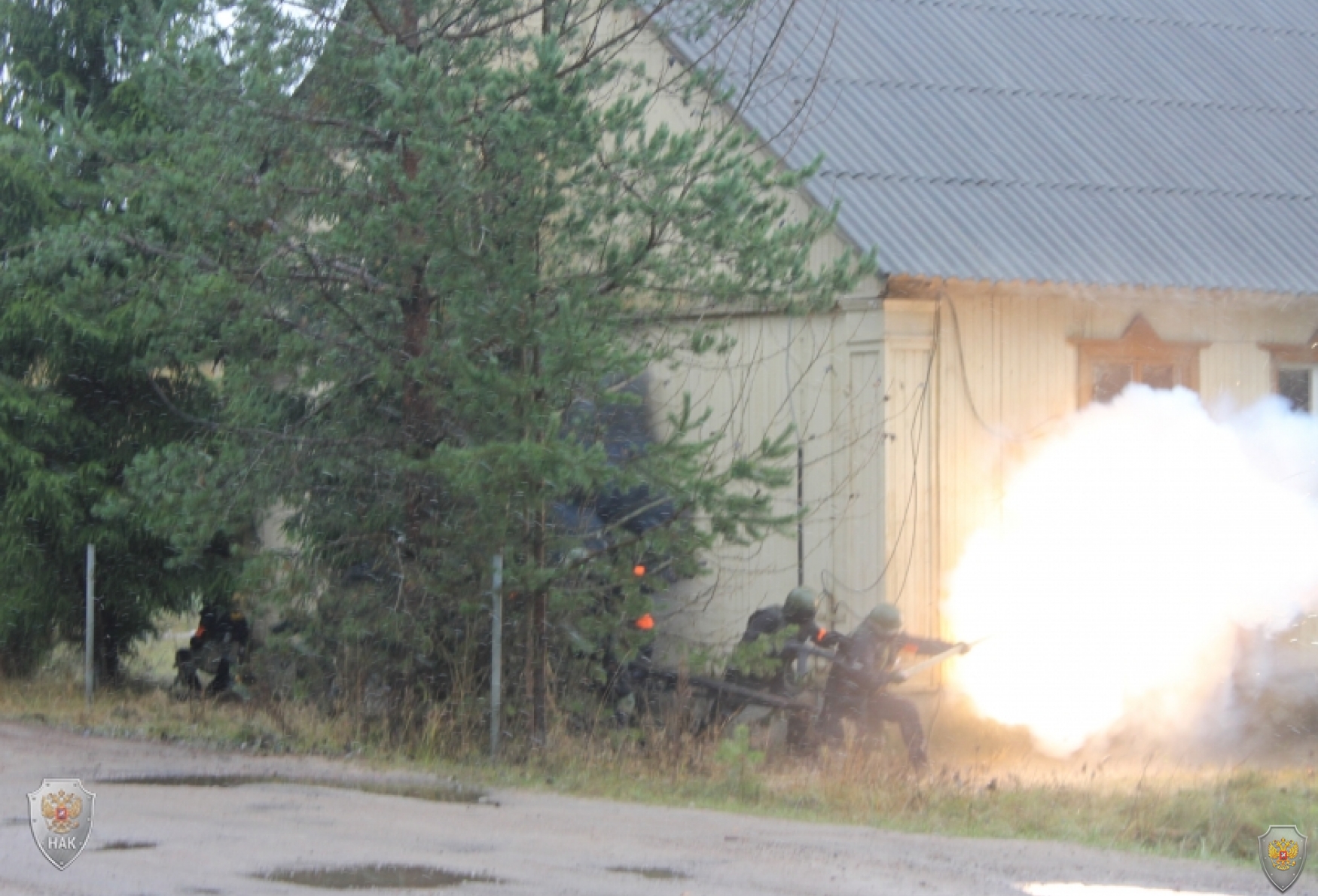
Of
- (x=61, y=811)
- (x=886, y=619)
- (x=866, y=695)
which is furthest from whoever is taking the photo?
(x=886, y=619)

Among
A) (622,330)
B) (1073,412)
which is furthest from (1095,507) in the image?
(622,330)

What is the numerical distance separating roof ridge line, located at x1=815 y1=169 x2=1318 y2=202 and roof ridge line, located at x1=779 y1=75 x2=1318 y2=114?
1306 millimetres

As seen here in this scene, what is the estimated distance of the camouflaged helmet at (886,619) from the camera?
1249cm

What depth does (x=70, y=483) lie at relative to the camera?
14930 millimetres

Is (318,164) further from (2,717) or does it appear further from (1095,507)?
(1095,507)

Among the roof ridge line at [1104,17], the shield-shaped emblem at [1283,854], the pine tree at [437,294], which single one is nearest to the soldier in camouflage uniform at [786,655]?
the pine tree at [437,294]

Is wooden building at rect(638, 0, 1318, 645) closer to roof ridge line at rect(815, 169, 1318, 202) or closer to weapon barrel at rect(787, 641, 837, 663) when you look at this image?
roof ridge line at rect(815, 169, 1318, 202)

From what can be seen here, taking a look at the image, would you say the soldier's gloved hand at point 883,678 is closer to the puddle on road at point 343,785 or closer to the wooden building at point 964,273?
the wooden building at point 964,273

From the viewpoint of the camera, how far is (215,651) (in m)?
15.4

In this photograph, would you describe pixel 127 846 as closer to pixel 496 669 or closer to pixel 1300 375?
pixel 496 669

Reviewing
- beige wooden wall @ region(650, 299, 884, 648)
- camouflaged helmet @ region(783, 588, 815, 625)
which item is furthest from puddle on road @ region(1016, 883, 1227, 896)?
beige wooden wall @ region(650, 299, 884, 648)

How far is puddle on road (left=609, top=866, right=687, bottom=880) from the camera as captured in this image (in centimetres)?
769

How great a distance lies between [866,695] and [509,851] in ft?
15.5

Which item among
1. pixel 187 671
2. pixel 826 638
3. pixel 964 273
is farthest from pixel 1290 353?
pixel 187 671
